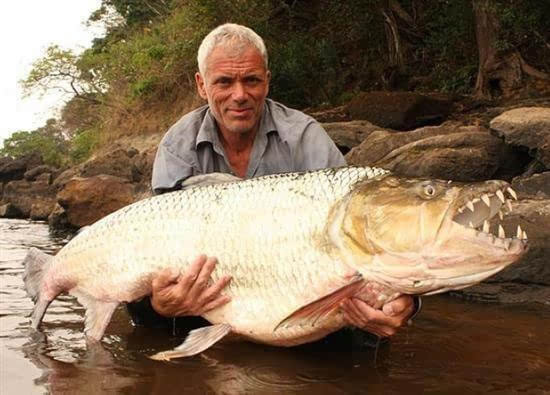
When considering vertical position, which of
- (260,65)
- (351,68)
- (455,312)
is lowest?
(455,312)

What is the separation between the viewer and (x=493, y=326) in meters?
4.47

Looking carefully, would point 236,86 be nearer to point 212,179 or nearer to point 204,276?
point 212,179

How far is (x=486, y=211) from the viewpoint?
269cm

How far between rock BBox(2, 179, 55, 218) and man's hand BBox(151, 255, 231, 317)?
1852cm

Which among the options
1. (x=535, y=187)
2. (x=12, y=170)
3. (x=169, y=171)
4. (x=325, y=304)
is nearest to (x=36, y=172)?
(x=12, y=170)

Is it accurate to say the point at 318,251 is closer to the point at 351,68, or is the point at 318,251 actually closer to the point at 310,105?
the point at 310,105

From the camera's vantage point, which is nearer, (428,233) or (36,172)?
(428,233)

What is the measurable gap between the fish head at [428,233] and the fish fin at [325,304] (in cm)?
8

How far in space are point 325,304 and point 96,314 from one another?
1.43 metres

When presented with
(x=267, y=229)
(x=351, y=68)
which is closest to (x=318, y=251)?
(x=267, y=229)

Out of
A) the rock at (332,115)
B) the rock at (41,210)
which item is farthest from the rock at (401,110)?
the rock at (41,210)

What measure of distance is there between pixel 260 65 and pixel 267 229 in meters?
1.59

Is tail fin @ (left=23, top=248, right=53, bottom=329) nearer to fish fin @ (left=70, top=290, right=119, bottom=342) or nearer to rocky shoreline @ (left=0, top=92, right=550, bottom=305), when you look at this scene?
fish fin @ (left=70, top=290, right=119, bottom=342)

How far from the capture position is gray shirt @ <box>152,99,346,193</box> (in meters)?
4.30
